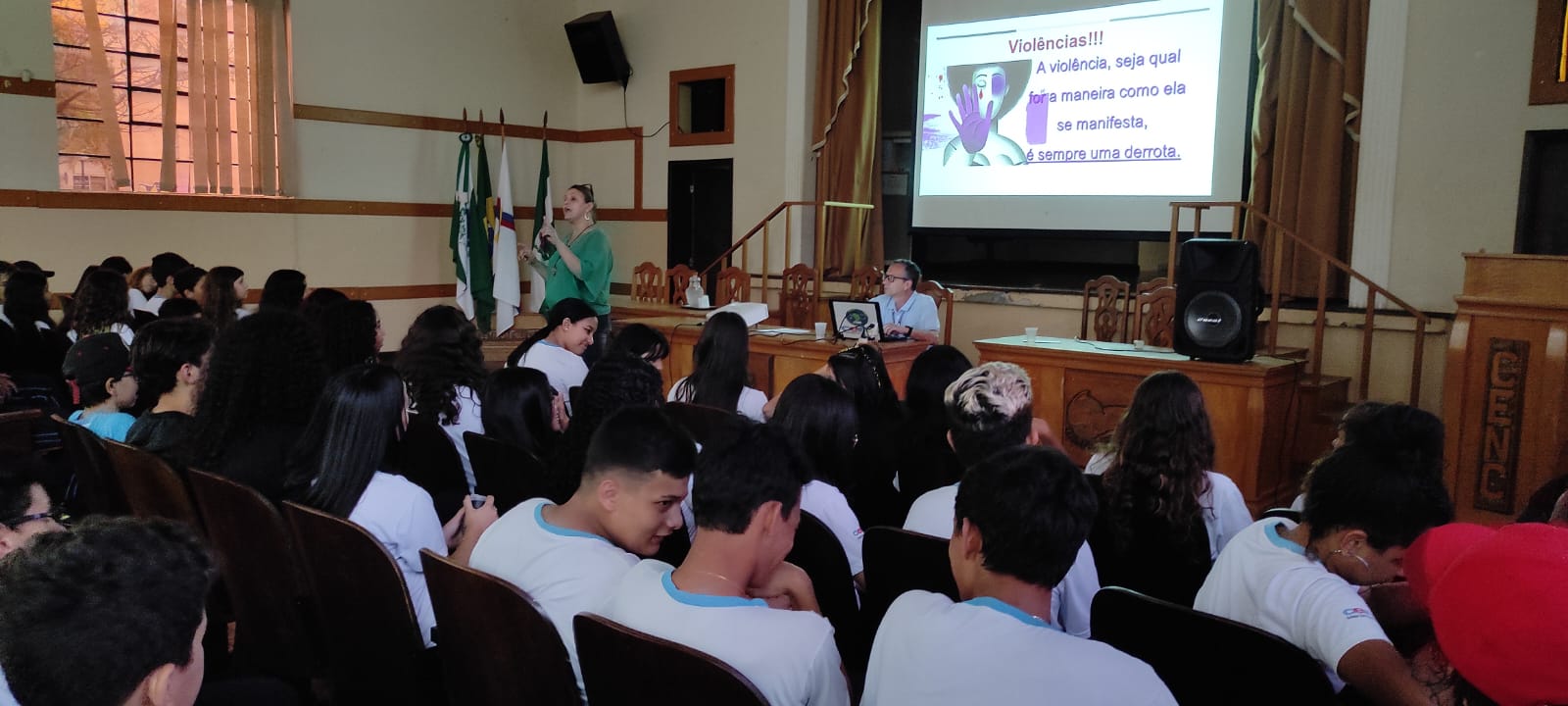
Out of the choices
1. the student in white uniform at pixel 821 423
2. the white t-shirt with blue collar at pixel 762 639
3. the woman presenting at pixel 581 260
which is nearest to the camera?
the white t-shirt with blue collar at pixel 762 639

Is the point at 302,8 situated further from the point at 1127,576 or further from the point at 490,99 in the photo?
the point at 1127,576

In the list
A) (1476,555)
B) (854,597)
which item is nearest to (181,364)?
(854,597)

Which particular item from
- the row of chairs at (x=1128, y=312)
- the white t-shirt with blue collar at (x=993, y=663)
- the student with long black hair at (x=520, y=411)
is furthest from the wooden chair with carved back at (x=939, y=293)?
the white t-shirt with blue collar at (x=993, y=663)

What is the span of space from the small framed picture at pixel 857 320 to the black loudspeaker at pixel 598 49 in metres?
4.58

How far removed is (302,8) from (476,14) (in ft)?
4.89

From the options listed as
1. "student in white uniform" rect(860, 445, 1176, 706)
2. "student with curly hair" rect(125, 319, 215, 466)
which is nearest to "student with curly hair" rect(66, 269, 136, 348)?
"student with curly hair" rect(125, 319, 215, 466)

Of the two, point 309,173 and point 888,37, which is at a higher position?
point 888,37

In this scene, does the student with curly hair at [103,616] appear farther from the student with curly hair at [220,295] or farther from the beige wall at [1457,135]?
the beige wall at [1457,135]

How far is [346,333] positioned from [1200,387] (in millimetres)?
3077

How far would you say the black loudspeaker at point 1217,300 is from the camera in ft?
13.3

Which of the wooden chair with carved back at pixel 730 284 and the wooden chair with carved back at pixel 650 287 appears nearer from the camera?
the wooden chair with carved back at pixel 730 284

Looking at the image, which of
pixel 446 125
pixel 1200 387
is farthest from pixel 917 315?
pixel 446 125

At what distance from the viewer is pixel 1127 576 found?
2.02 meters

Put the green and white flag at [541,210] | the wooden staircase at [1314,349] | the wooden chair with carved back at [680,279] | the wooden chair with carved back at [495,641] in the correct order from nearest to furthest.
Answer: the wooden chair with carved back at [495,641] < the wooden staircase at [1314,349] < the wooden chair with carved back at [680,279] < the green and white flag at [541,210]
